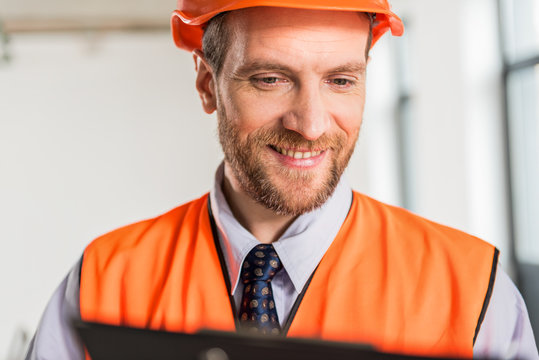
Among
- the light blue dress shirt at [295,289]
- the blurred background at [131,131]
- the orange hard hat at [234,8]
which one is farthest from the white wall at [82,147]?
the light blue dress shirt at [295,289]

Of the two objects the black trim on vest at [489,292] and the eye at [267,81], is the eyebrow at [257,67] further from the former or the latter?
the black trim on vest at [489,292]

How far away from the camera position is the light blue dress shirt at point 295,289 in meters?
0.99

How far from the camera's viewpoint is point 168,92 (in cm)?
482

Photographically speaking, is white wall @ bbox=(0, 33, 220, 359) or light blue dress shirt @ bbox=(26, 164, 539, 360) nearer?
light blue dress shirt @ bbox=(26, 164, 539, 360)

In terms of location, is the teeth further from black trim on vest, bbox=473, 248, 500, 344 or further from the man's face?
black trim on vest, bbox=473, 248, 500, 344

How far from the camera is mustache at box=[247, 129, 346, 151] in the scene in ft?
3.38

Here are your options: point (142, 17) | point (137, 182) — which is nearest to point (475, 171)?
point (137, 182)

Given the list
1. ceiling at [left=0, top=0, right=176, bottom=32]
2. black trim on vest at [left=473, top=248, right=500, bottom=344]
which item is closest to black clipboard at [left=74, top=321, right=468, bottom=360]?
black trim on vest at [left=473, top=248, right=500, bottom=344]

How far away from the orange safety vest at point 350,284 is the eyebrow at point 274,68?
11.9 inches

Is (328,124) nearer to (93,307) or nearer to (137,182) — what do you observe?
(93,307)

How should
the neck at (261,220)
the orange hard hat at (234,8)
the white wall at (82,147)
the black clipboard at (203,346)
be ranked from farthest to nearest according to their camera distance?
the white wall at (82,147) < the neck at (261,220) < the orange hard hat at (234,8) < the black clipboard at (203,346)

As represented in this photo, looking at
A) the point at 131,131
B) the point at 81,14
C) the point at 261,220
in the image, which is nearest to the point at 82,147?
the point at 131,131

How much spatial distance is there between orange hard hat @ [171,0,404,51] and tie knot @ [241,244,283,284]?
0.46 metres

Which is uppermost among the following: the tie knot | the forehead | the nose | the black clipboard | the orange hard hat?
the orange hard hat
